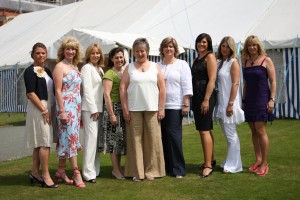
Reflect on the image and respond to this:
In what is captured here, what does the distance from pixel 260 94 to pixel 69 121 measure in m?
2.17

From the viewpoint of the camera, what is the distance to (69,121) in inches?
171

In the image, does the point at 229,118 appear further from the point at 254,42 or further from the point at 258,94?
the point at 254,42

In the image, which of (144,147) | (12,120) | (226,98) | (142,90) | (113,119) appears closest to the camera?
(142,90)

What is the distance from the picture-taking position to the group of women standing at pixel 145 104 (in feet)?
14.5

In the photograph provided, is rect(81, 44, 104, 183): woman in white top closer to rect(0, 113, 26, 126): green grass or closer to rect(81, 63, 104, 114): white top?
rect(81, 63, 104, 114): white top

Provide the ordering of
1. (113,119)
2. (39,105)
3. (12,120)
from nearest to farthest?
(39,105), (113,119), (12,120)

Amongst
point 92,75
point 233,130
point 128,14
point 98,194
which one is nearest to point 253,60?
point 233,130

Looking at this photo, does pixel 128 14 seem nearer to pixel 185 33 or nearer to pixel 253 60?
pixel 185 33

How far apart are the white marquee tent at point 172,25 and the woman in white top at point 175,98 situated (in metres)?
5.06

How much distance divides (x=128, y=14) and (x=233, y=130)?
10.7 m

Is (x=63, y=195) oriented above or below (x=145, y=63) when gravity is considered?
below

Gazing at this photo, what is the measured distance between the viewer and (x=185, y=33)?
12438 mm

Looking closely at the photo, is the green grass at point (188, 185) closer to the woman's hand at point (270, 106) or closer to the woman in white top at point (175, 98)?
the woman in white top at point (175, 98)

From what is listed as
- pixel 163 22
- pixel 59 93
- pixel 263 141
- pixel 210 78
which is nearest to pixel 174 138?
pixel 210 78
